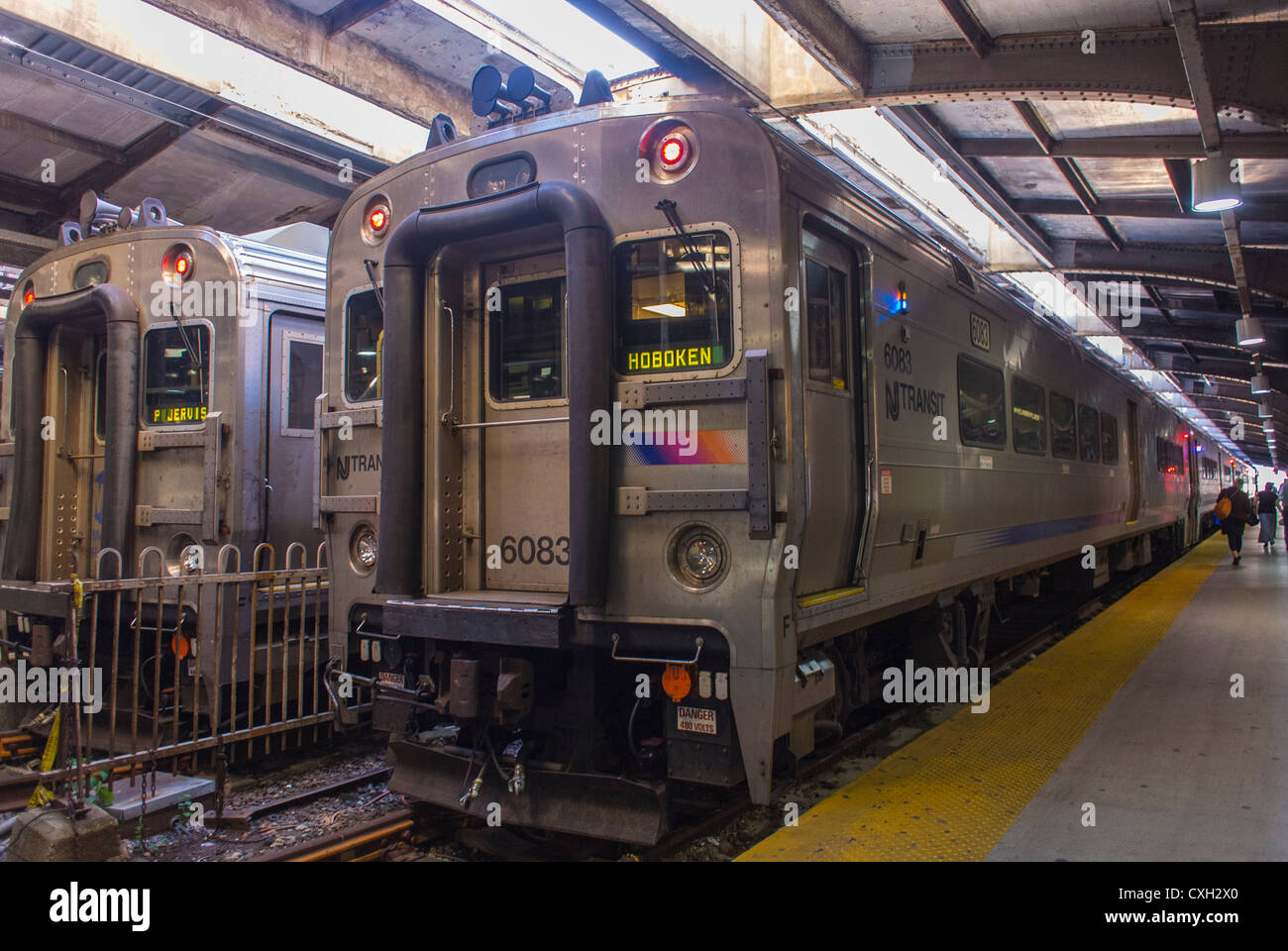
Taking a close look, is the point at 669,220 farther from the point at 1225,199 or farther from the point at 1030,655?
the point at 1030,655

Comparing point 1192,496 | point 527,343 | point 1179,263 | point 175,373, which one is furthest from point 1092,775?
point 1192,496

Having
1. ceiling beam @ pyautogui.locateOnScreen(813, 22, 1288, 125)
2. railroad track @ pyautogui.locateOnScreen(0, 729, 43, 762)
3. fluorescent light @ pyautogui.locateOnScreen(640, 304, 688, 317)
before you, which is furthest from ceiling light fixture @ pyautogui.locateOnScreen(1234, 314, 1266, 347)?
railroad track @ pyautogui.locateOnScreen(0, 729, 43, 762)

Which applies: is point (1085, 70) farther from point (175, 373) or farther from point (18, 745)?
point (18, 745)

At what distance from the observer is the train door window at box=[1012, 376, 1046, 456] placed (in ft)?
25.8

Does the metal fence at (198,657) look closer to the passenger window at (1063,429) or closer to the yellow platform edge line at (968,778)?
the yellow platform edge line at (968,778)

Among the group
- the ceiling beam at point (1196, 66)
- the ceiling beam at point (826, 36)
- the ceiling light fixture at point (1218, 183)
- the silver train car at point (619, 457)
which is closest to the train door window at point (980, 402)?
the silver train car at point (619, 457)

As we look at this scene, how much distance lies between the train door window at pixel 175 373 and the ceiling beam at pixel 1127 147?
7.49 metres

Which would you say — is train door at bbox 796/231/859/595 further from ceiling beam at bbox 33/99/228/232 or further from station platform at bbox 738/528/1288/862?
ceiling beam at bbox 33/99/228/232

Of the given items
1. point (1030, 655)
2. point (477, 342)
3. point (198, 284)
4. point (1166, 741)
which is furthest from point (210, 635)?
point (1030, 655)

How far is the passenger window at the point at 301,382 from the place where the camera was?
697 cm

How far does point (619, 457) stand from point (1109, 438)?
34.0 ft

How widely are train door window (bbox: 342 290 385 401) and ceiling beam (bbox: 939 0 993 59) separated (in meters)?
4.52

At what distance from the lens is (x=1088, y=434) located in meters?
11.0

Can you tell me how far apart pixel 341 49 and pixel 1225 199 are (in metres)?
8.13
